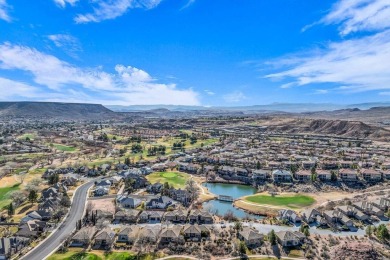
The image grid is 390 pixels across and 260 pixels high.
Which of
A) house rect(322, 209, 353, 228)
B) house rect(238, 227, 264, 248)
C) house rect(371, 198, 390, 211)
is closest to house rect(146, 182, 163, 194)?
house rect(238, 227, 264, 248)

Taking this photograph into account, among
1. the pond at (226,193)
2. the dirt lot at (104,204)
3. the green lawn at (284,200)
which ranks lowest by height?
the pond at (226,193)

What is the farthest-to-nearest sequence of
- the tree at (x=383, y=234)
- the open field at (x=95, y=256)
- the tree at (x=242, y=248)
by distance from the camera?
the tree at (x=383, y=234) → the tree at (x=242, y=248) → the open field at (x=95, y=256)

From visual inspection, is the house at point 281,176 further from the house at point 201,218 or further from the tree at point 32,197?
the tree at point 32,197

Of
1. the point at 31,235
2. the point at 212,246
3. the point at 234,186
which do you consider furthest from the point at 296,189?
the point at 31,235

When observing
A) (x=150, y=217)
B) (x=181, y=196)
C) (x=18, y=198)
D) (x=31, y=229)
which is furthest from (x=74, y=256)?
(x=18, y=198)

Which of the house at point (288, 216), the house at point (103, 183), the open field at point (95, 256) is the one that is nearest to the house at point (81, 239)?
the open field at point (95, 256)

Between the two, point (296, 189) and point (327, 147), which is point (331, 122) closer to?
point (327, 147)

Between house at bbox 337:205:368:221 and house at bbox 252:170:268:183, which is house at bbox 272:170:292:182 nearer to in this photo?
house at bbox 252:170:268:183
